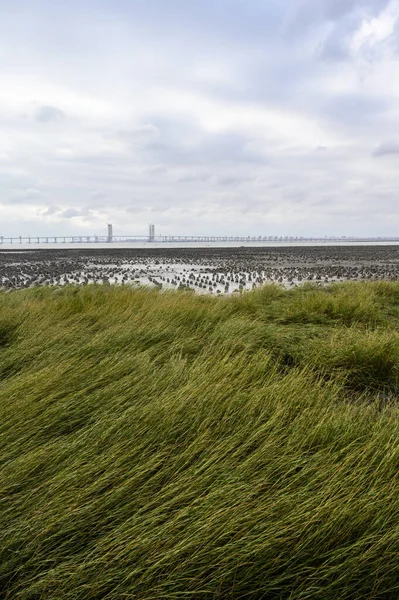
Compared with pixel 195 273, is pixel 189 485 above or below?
below

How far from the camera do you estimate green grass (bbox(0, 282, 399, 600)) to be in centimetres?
169

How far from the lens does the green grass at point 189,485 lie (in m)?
1.69

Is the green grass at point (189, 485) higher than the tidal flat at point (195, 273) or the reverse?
the reverse

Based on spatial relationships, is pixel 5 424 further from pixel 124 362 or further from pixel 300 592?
pixel 300 592

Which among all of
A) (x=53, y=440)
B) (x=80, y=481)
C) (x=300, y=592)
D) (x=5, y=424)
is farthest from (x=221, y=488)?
(x=5, y=424)

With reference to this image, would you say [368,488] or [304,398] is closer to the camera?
[368,488]

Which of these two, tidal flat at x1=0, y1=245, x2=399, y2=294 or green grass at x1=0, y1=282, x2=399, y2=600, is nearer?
green grass at x1=0, y1=282, x2=399, y2=600

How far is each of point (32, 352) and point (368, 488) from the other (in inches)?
155

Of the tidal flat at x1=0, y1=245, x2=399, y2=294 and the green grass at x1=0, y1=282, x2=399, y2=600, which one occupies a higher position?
the tidal flat at x1=0, y1=245, x2=399, y2=294

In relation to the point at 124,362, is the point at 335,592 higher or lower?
lower

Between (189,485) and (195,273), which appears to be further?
(195,273)

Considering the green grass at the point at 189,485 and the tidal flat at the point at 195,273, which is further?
the tidal flat at the point at 195,273

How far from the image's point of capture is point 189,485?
6.99 feet

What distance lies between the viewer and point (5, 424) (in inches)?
108
